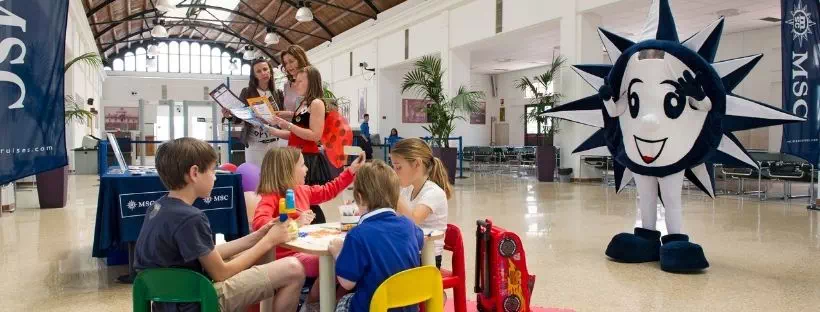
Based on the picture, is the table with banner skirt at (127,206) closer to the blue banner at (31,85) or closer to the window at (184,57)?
the blue banner at (31,85)

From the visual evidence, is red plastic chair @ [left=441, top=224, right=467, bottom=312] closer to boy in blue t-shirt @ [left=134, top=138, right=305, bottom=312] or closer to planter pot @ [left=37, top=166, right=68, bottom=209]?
boy in blue t-shirt @ [left=134, top=138, right=305, bottom=312]

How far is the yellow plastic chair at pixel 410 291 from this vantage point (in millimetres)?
1882

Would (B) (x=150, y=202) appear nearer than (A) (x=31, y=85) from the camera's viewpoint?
No

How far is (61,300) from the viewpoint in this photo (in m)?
3.38

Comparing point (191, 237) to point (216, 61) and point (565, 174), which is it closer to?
point (565, 174)

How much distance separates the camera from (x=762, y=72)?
13.1 meters

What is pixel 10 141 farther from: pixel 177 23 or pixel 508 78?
pixel 177 23

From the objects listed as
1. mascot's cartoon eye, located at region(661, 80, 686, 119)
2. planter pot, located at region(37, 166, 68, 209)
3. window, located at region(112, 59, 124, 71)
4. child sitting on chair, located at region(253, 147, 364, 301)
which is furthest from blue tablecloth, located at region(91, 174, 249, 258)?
window, located at region(112, 59, 124, 71)

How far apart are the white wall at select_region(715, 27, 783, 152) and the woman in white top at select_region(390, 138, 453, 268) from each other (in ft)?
39.7

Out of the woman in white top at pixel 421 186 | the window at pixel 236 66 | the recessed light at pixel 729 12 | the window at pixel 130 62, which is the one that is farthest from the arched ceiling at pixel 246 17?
the woman in white top at pixel 421 186

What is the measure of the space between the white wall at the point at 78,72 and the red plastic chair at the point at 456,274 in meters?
10.2

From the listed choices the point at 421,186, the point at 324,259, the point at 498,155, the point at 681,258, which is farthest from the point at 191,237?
the point at 498,155

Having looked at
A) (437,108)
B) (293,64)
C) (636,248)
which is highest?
(437,108)

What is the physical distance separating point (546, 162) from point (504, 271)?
29.5ft
